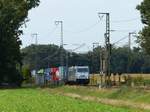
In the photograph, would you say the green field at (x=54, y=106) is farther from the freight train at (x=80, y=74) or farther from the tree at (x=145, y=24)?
the freight train at (x=80, y=74)

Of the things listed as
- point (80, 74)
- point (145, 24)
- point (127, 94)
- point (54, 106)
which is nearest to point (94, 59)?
point (80, 74)

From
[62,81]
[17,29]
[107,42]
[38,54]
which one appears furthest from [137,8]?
[38,54]

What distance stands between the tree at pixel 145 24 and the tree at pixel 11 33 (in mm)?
17905

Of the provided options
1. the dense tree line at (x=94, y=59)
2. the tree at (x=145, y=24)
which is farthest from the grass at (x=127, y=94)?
the dense tree line at (x=94, y=59)

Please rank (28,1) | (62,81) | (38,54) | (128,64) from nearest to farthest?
(28,1), (62,81), (128,64), (38,54)

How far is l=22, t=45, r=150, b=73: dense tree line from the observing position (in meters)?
161

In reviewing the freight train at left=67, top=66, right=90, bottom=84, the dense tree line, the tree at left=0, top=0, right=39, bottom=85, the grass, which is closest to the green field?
the grass

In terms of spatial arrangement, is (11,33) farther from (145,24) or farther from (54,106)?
(54,106)

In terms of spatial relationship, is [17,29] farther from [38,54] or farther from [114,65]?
[38,54]

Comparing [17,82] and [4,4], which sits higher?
[4,4]

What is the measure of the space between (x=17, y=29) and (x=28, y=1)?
485 centimetres

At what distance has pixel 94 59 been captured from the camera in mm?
169625

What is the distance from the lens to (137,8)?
91.0 metres

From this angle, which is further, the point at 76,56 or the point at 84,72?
the point at 76,56
